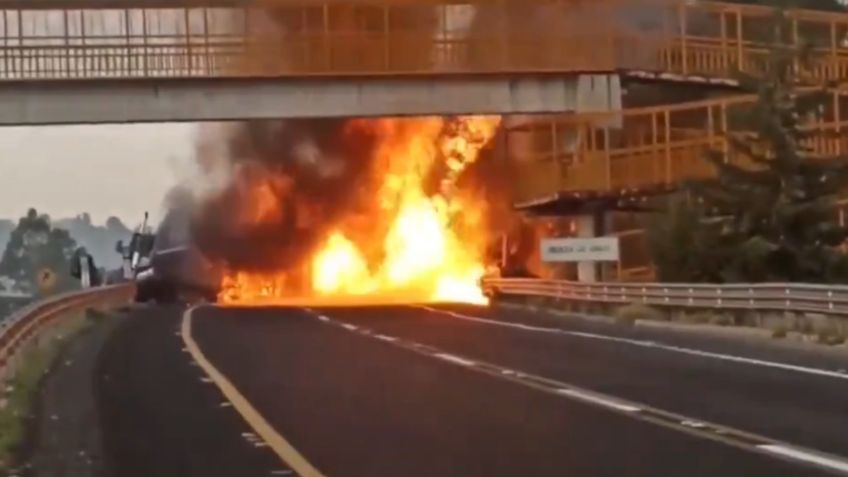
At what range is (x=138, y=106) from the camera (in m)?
47.2

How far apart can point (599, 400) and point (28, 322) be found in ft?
43.4

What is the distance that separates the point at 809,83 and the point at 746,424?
2793 cm

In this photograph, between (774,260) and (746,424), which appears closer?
(746,424)

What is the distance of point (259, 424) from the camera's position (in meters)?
16.5

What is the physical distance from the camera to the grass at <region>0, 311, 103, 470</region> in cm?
1530

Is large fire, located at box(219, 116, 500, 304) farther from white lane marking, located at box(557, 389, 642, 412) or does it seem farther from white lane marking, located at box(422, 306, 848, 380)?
white lane marking, located at box(557, 389, 642, 412)

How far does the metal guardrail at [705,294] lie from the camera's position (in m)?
30.0

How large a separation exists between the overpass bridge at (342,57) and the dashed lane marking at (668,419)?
75.2 ft

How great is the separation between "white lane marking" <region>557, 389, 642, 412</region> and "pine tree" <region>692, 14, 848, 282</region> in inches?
785

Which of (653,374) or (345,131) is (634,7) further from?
(653,374)

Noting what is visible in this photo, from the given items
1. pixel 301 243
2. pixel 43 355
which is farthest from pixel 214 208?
pixel 43 355

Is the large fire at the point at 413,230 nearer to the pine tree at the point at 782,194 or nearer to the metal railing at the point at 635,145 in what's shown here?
the metal railing at the point at 635,145

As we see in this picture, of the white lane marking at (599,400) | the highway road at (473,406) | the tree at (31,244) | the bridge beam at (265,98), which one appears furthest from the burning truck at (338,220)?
the tree at (31,244)

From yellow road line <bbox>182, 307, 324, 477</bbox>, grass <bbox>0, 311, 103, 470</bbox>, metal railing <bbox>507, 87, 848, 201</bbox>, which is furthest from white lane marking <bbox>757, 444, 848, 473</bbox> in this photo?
metal railing <bbox>507, 87, 848, 201</bbox>
